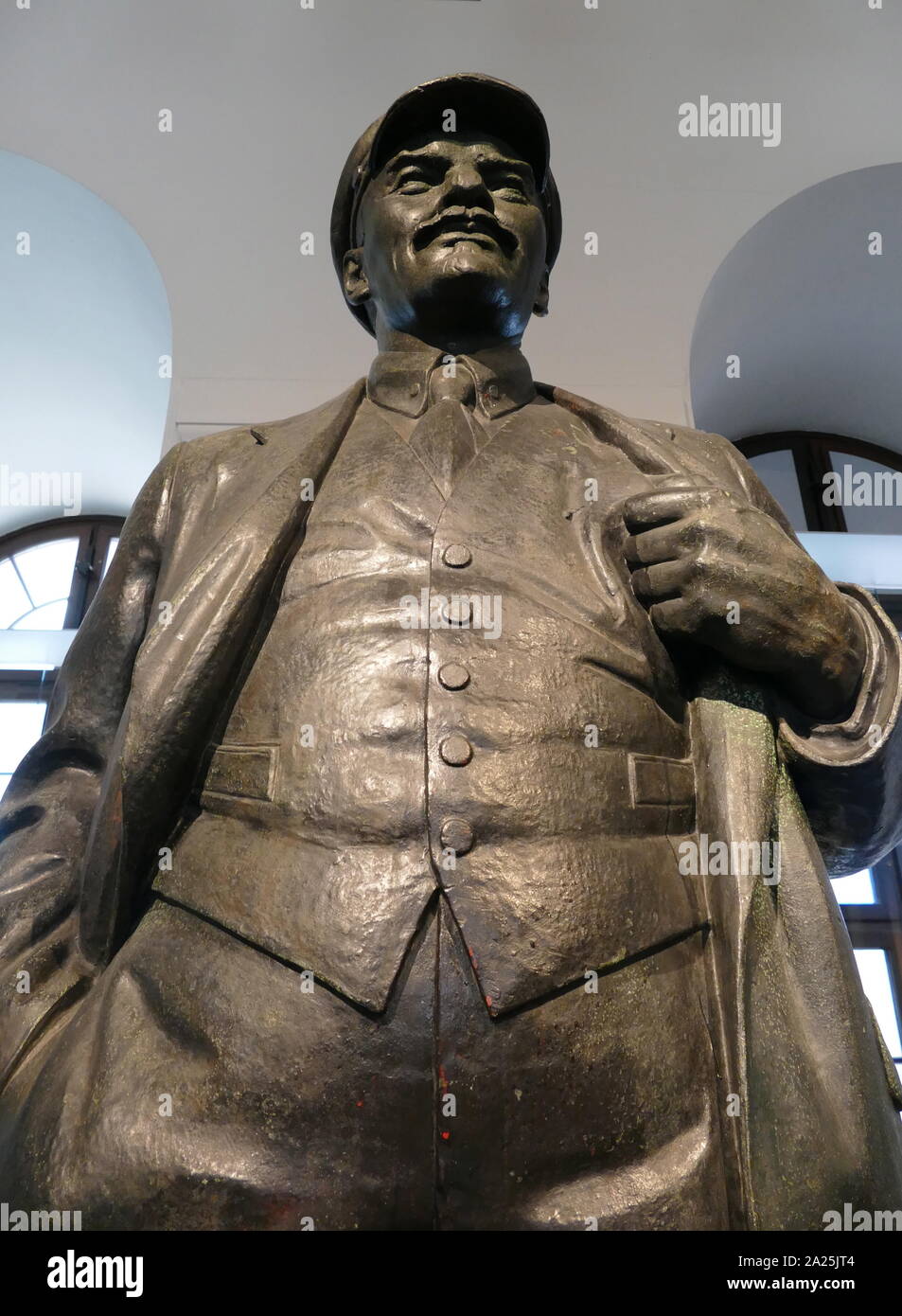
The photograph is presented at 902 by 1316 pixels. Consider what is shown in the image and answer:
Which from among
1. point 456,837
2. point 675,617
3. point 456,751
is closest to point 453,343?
point 675,617

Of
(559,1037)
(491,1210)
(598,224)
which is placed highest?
(598,224)

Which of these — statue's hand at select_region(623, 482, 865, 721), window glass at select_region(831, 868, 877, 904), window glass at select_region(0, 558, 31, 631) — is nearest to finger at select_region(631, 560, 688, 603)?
statue's hand at select_region(623, 482, 865, 721)

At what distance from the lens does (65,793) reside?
1574 mm

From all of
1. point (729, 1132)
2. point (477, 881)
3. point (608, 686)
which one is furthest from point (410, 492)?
point (729, 1132)

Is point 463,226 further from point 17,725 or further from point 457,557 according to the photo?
point 17,725

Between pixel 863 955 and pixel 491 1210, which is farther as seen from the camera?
pixel 863 955

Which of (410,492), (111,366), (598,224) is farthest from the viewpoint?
(111,366)

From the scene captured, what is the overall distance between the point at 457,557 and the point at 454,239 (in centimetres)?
63

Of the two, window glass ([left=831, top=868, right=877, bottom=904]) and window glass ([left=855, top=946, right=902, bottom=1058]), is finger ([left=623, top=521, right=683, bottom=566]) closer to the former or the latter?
window glass ([left=855, top=946, right=902, bottom=1058])

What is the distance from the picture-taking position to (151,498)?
1.80m

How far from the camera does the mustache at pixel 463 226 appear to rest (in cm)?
184

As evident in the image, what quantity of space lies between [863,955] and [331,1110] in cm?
304

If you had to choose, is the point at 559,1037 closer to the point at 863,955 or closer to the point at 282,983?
the point at 282,983

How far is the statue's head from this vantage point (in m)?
1.83
